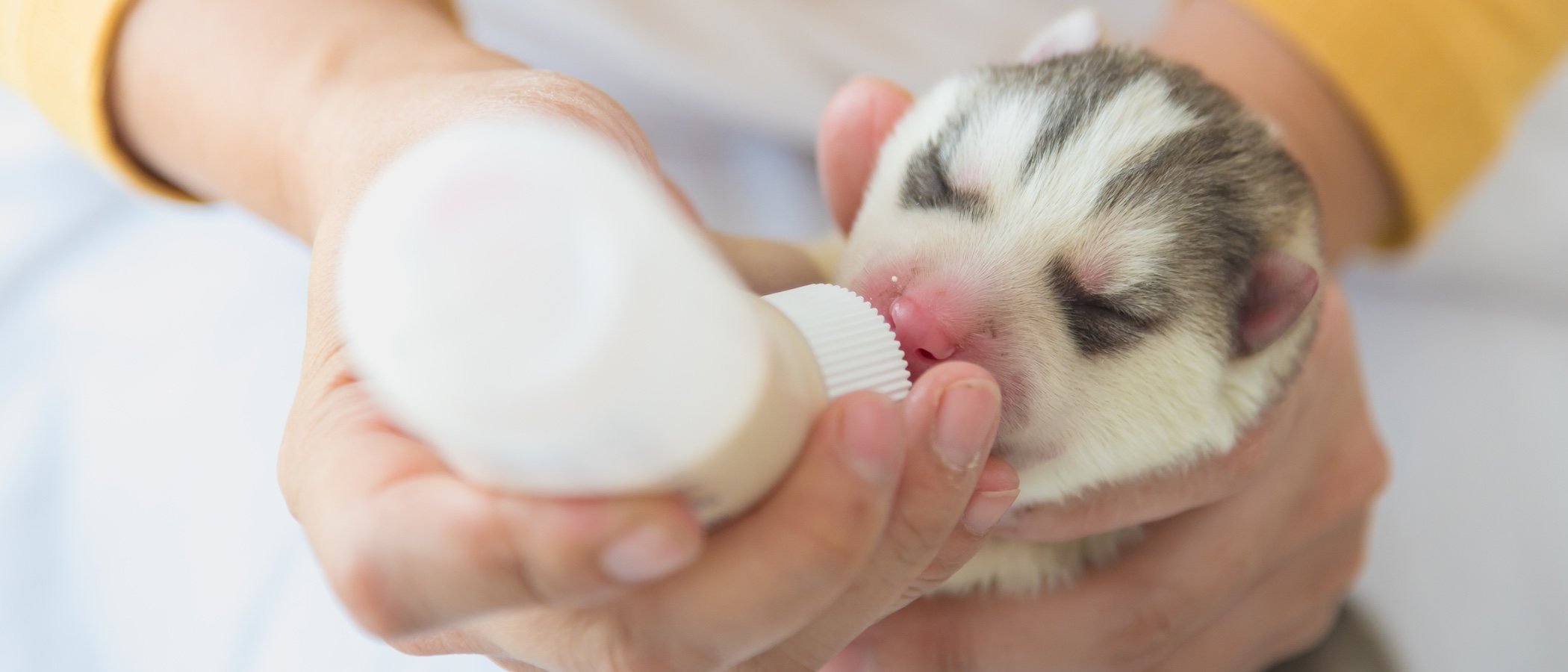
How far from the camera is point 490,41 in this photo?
Result: 2.02 m

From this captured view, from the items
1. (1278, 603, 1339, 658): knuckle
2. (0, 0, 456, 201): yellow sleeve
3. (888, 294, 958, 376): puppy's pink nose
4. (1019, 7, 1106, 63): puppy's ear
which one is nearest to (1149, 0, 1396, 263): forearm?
(1019, 7, 1106, 63): puppy's ear

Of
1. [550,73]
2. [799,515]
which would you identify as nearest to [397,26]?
[550,73]

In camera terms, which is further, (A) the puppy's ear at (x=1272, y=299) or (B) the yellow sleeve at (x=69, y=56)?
(B) the yellow sleeve at (x=69, y=56)

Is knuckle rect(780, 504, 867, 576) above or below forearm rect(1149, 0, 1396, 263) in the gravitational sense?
below

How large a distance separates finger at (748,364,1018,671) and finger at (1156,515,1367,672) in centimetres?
77

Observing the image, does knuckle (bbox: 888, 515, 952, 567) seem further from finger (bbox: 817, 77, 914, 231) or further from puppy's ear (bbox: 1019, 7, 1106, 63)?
puppy's ear (bbox: 1019, 7, 1106, 63)

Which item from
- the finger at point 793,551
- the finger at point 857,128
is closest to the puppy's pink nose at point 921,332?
the finger at point 793,551

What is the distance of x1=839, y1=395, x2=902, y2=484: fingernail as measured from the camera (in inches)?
25.1

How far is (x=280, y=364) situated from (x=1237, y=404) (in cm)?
150

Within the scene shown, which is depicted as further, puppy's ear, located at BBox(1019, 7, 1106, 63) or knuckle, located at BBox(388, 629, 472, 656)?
puppy's ear, located at BBox(1019, 7, 1106, 63)

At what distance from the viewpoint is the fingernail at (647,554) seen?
1.79 ft

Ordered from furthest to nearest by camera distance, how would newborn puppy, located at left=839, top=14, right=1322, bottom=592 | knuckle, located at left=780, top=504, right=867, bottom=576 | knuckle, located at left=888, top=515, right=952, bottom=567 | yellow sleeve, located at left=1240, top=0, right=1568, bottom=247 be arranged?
yellow sleeve, located at left=1240, top=0, right=1568, bottom=247
newborn puppy, located at left=839, top=14, right=1322, bottom=592
knuckle, located at left=888, top=515, right=952, bottom=567
knuckle, located at left=780, top=504, right=867, bottom=576

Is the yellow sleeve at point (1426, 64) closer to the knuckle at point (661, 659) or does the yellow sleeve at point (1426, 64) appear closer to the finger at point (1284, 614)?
the finger at point (1284, 614)

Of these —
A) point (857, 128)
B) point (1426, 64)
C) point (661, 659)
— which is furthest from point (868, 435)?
point (1426, 64)
